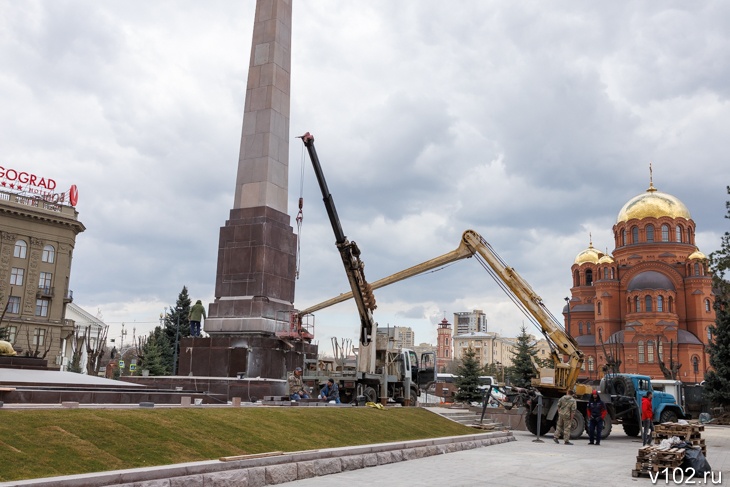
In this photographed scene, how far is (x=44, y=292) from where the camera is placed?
5956 centimetres

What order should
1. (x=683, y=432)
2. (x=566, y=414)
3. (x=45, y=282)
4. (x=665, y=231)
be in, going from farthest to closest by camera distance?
(x=665, y=231), (x=45, y=282), (x=566, y=414), (x=683, y=432)

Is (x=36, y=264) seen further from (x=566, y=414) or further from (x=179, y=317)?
Answer: (x=566, y=414)

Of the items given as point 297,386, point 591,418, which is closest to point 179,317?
point 297,386

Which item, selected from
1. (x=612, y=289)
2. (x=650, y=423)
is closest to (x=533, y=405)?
(x=650, y=423)

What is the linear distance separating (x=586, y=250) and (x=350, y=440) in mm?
75213

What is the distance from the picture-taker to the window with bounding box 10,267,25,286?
189 ft

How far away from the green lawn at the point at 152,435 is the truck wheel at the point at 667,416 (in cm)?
1344

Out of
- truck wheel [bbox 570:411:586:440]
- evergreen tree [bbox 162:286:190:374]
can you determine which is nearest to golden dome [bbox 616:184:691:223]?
evergreen tree [bbox 162:286:190:374]

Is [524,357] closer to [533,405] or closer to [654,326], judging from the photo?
[533,405]

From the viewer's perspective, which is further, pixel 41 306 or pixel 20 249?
pixel 41 306

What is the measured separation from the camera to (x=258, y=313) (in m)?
21.6

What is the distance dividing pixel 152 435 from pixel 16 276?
5584 centimetres

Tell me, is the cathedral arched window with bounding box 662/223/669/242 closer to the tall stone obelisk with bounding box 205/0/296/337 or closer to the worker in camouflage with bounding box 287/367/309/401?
the tall stone obelisk with bounding box 205/0/296/337

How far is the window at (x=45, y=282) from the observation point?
59.6 metres
